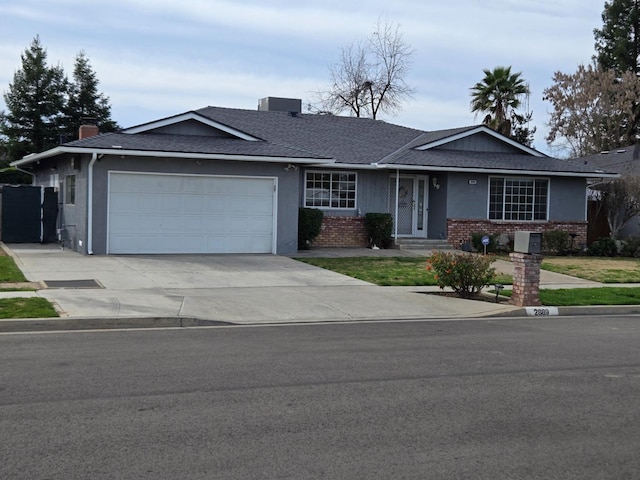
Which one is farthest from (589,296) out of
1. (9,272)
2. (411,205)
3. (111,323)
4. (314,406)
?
(9,272)

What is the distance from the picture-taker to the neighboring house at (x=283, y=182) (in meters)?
21.1

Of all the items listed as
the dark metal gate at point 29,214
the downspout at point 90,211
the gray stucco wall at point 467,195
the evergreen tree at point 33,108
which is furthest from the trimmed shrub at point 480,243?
the evergreen tree at point 33,108

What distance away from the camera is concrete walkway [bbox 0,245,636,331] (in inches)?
496

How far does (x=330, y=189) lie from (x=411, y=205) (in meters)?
3.11

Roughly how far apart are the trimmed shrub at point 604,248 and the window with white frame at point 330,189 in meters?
8.24

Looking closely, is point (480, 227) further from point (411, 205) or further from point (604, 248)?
point (604, 248)

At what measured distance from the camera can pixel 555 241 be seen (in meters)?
26.1

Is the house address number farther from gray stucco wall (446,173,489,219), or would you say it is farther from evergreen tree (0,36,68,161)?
evergreen tree (0,36,68,161)

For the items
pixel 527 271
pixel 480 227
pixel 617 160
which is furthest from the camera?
pixel 617 160

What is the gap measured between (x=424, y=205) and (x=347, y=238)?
129 inches

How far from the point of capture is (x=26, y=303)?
41.1ft

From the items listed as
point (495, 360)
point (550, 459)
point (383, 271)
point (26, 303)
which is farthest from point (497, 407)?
point (383, 271)

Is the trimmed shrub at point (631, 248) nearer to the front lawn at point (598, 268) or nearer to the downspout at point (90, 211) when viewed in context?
the front lawn at point (598, 268)

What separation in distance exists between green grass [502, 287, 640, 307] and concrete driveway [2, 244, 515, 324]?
4.46 feet
